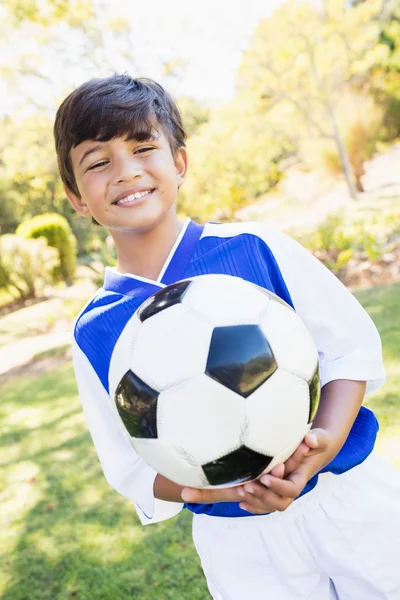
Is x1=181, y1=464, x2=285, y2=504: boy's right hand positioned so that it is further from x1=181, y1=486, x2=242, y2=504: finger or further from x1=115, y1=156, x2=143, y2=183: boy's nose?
x1=115, y1=156, x2=143, y2=183: boy's nose

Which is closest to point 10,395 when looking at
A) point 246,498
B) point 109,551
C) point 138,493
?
point 109,551

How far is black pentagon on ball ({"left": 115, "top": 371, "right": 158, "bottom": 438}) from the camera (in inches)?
38.4

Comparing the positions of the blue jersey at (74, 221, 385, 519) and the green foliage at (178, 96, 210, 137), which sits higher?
the blue jersey at (74, 221, 385, 519)

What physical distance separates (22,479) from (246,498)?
3.10 meters

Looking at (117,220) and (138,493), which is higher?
(117,220)

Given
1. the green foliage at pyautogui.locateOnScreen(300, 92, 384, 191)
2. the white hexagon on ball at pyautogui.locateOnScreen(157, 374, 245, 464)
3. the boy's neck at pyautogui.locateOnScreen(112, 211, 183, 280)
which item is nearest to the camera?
the white hexagon on ball at pyautogui.locateOnScreen(157, 374, 245, 464)

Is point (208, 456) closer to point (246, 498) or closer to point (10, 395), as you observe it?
point (246, 498)

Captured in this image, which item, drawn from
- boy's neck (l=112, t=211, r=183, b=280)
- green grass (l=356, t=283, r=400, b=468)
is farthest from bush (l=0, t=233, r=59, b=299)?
boy's neck (l=112, t=211, r=183, b=280)

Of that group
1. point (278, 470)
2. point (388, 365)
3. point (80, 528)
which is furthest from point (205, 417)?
point (388, 365)

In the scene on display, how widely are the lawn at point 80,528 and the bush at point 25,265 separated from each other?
8063 mm

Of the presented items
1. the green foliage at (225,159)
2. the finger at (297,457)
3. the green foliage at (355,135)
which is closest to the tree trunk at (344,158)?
the green foliage at (355,135)

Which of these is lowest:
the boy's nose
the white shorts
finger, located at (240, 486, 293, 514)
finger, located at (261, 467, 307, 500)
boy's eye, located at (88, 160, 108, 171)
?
the white shorts

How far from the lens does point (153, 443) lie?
986 millimetres

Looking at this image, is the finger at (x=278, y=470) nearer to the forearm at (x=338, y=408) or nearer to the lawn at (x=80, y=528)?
the forearm at (x=338, y=408)
